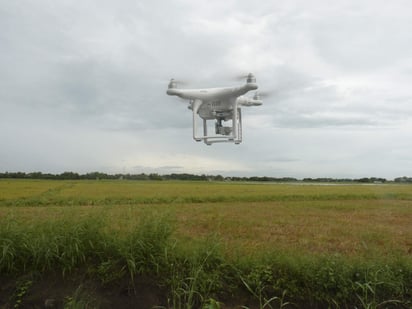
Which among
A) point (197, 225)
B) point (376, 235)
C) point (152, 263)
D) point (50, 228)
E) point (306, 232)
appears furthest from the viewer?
point (197, 225)

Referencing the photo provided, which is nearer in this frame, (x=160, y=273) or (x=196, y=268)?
(x=196, y=268)

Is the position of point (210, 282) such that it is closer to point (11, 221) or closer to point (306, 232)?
point (11, 221)

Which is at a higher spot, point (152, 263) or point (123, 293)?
point (152, 263)

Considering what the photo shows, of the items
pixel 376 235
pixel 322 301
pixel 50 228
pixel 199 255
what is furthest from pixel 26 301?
pixel 376 235

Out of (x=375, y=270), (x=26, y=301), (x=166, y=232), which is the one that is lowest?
(x=26, y=301)

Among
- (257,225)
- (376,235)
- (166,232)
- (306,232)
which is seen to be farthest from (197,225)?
(166,232)

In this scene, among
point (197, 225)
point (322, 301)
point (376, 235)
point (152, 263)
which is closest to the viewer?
point (322, 301)

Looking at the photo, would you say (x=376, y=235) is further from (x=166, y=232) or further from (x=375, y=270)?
(x=166, y=232)

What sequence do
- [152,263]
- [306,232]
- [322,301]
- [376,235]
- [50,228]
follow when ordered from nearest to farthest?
[322,301]
[152,263]
[50,228]
[376,235]
[306,232]

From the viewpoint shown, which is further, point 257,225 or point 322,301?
point 257,225
